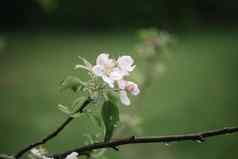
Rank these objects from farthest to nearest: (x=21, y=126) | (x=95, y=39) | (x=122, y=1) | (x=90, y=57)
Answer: (x=122, y=1)
(x=95, y=39)
(x=90, y=57)
(x=21, y=126)

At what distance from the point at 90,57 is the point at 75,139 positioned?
2452mm

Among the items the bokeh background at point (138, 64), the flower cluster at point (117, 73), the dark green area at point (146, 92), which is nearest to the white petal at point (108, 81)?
the flower cluster at point (117, 73)

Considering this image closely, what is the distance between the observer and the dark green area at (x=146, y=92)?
3.26 meters

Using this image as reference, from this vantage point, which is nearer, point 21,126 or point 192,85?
point 21,126

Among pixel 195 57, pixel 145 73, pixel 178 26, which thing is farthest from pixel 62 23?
pixel 145 73

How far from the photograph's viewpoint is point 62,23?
7.66 m

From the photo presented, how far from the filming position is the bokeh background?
3.36 m

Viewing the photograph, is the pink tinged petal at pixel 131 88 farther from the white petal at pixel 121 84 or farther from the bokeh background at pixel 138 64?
the bokeh background at pixel 138 64

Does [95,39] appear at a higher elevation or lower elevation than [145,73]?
higher

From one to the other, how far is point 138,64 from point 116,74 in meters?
3.88

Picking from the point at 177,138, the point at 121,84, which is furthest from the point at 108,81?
the point at 177,138

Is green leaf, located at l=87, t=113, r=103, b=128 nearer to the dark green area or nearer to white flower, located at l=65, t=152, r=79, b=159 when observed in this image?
white flower, located at l=65, t=152, r=79, b=159

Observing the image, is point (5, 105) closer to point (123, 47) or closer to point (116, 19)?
point (123, 47)

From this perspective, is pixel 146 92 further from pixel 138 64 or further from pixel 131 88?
pixel 131 88
